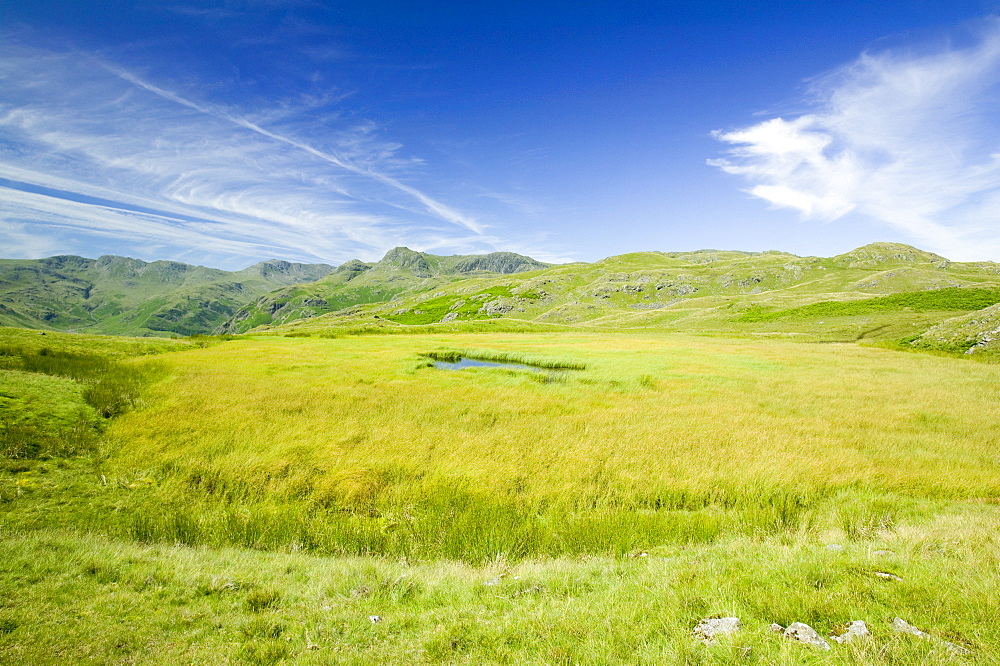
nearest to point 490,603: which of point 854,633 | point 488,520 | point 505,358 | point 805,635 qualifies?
point 488,520

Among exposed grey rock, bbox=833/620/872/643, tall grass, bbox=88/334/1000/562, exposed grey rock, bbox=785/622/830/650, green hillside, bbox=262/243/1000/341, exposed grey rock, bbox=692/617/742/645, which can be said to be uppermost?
green hillside, bbox=262/243/1000/341

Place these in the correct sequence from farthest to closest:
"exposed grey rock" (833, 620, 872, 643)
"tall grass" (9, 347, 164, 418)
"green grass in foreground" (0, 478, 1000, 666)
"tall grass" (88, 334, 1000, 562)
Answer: "tall grass" (9, 347, 164, 418) < "tall grass" (88, 334, 1000, 562) < "green grass in foreground" (0, 478, 1000, 666) < "exposed grey rock" (833, 620, 872, 643)

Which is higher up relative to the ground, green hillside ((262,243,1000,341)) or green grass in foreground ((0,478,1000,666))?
green hillside ((262,243,1000,341))

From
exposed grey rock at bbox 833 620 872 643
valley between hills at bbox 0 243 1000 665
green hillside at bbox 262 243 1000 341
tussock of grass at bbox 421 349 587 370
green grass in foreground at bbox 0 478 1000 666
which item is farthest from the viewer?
green hillside at bbox 262 243 1000 341

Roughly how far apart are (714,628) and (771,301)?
137396 millimetres

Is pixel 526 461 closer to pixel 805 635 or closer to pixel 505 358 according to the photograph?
pixel 805 635

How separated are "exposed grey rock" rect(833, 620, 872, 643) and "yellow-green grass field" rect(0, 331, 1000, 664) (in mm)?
150

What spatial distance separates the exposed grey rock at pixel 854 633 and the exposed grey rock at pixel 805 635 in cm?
23

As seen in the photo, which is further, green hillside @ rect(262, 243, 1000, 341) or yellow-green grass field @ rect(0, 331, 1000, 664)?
green hillside @ rect(262, 243, 1000, 341)

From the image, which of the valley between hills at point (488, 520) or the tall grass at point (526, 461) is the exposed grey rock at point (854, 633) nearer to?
the valley between hills at point (488, 520)

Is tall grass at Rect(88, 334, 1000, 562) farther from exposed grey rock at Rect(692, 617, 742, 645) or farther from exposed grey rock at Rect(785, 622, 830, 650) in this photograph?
exposed grey rock at Rect(785, 622, 830, 650)

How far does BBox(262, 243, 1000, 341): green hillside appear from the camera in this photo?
83062mm

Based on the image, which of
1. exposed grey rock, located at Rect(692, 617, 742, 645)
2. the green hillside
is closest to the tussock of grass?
exposed grey rock, located at Rect(692, 617, 742, 645)

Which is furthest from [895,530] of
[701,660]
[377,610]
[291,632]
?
[291,632]
